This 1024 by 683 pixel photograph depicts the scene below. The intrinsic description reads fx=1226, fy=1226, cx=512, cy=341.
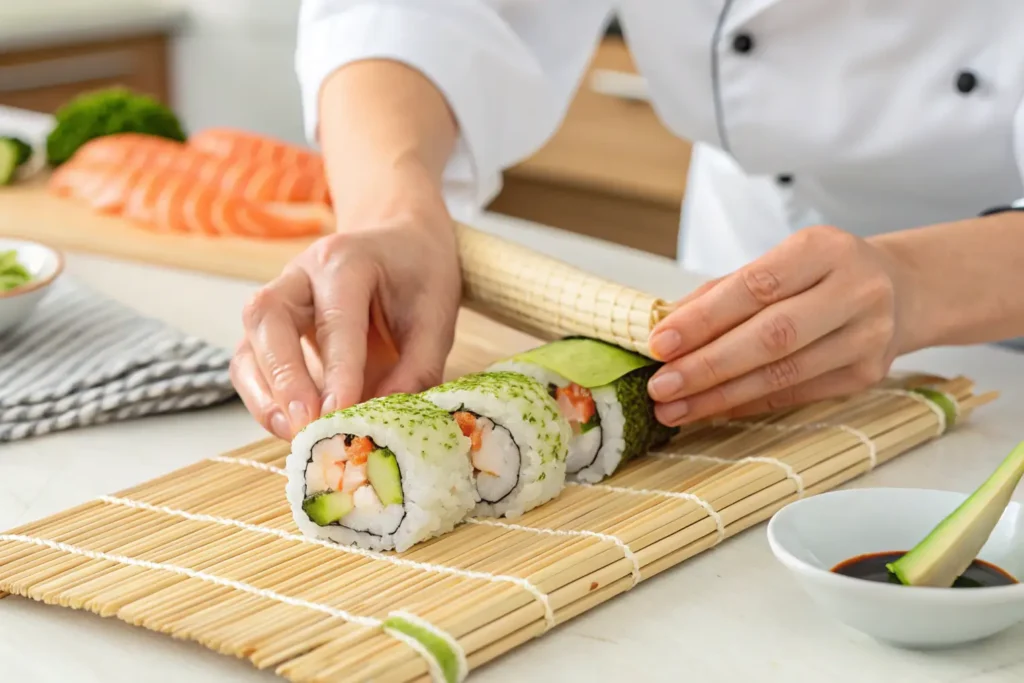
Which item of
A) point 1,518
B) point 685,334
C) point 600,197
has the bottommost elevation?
point 600,197

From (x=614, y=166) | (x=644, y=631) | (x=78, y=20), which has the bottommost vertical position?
(x=614, y=166)

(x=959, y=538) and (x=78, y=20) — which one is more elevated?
(x=78, y=20)

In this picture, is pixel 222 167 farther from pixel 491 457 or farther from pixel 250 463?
pixel 491 457

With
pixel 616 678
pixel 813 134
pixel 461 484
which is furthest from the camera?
pixel 813 134

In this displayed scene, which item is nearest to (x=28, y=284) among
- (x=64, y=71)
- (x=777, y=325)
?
(x=777, y=325)

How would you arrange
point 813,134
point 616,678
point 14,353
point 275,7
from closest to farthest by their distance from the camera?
point 616,678 < point 14,353 < point 813,134 < point 275,7

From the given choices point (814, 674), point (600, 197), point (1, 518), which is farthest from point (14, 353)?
point (600, 197)

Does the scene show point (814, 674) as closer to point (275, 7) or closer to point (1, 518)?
point (1, 518)
